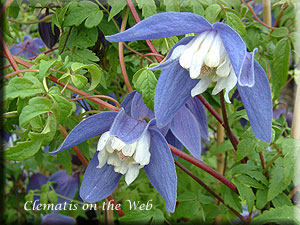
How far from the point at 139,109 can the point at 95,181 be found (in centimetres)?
14

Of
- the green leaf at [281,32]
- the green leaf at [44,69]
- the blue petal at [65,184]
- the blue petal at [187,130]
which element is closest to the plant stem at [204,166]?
the blue petal at [187,130]

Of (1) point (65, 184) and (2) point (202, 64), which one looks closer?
(2) point (202, 64)

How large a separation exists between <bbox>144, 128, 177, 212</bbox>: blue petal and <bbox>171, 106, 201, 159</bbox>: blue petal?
5cm

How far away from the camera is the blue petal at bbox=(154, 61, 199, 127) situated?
1.70 feet

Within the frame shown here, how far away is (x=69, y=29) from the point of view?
75 cm

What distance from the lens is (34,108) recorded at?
0.47 metres

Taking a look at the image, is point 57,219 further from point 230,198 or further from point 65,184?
point 230,198

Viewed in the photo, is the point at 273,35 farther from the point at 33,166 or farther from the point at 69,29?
the point at 33,166

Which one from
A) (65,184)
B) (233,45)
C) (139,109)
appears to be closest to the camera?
(233,45)

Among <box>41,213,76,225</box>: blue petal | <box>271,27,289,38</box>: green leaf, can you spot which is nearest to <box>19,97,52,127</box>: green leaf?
<box>271,27,289,38</box>: green leaf

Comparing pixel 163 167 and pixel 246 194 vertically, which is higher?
pixel 163 167

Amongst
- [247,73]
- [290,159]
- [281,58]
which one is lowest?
[290,159]

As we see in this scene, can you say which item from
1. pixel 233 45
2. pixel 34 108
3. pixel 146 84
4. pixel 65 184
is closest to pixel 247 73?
pixel 233 45

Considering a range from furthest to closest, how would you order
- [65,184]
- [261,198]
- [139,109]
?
[65,184]
[261,198]
[139,109]
